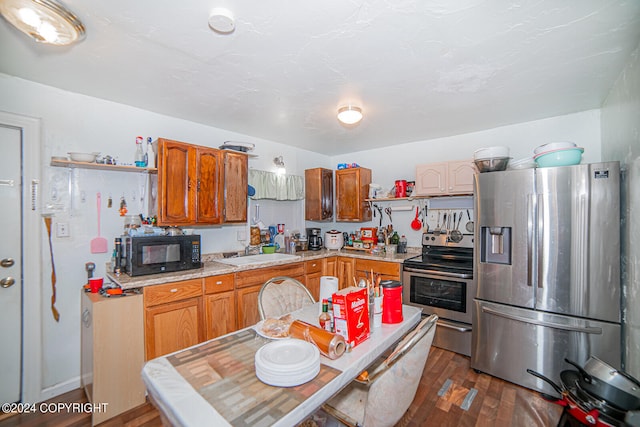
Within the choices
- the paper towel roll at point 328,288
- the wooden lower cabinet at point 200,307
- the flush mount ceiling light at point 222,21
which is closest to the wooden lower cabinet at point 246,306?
the wooden lower cabinet at point 200,307

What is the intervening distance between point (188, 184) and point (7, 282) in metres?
1.40

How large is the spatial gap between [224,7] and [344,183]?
2.92m

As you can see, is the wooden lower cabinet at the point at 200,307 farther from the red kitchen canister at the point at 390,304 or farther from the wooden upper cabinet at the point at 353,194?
the red kitchen canister at the point at 390,304

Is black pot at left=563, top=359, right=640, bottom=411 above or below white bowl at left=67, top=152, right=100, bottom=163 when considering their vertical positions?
below

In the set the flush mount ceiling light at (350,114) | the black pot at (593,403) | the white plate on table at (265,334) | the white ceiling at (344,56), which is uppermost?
the white ceiling at (344,56)

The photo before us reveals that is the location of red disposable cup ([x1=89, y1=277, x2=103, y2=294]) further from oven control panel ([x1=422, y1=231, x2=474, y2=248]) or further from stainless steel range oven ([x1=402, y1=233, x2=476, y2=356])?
oven control panel ([x1=422, y1=231, x2=474, y2=248])

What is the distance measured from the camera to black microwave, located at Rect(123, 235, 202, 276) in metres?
2.14

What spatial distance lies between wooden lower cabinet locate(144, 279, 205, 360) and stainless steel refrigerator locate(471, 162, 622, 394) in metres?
2.46

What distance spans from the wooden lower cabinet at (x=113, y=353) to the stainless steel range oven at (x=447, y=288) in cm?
253

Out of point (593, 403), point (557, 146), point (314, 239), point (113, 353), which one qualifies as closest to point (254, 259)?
point (314, 239)

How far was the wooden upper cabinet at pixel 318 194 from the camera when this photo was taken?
4.00 metres

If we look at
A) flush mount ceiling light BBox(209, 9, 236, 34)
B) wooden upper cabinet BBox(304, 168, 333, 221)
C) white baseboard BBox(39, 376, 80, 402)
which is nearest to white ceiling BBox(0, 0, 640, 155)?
flush mount ceiling light BBox(209, 9, 236, 34)

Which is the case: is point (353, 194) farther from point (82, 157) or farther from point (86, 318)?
point (86, 318)

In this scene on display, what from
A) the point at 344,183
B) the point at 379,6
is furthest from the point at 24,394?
the point at 344,183
